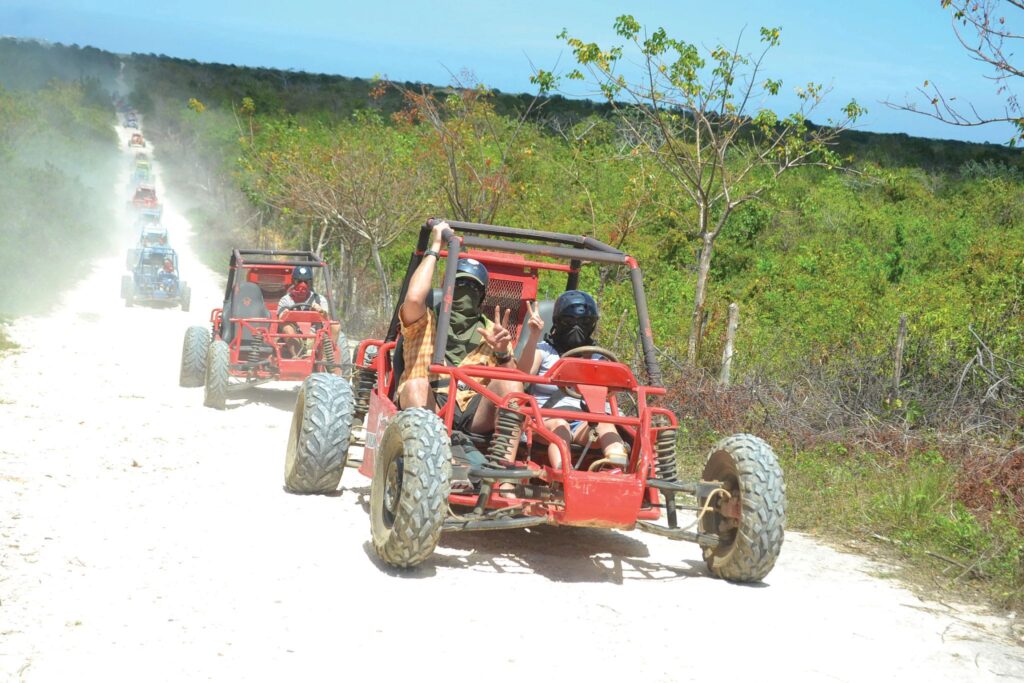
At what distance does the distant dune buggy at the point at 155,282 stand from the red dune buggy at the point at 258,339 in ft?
41.2

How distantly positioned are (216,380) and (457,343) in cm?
523

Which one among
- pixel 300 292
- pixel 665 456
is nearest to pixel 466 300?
pixel 665 456

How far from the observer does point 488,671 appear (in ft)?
14.3

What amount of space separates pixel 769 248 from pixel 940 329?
14615 mm

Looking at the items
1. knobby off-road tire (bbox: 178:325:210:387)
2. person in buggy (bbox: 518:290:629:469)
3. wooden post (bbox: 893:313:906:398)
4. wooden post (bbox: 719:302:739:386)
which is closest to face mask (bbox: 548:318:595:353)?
person in buggy (bbox: 518:290:629:469)

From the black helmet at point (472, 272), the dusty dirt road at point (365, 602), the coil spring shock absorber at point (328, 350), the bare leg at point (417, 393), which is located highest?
the black helmet at point (472, 272)

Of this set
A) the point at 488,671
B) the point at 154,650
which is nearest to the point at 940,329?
the point at 488,671

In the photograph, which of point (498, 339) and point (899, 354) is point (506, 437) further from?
point (899, 354)

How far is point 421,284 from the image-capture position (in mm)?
6574

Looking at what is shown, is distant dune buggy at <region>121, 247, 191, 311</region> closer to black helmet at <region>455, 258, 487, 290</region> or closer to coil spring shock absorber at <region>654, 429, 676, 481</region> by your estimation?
black helmet at <region>455, 258, 487, 290</region>

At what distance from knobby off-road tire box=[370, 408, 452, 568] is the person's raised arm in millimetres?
1040

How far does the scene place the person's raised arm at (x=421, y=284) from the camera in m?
6.42

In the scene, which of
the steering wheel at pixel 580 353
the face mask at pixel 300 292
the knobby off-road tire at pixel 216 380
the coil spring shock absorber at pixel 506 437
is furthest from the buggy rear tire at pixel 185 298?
the coil spring shock absorber at pixel 506 437

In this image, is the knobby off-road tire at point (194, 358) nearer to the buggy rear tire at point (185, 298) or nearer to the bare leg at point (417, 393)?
the bare leg at point (417, 393)
